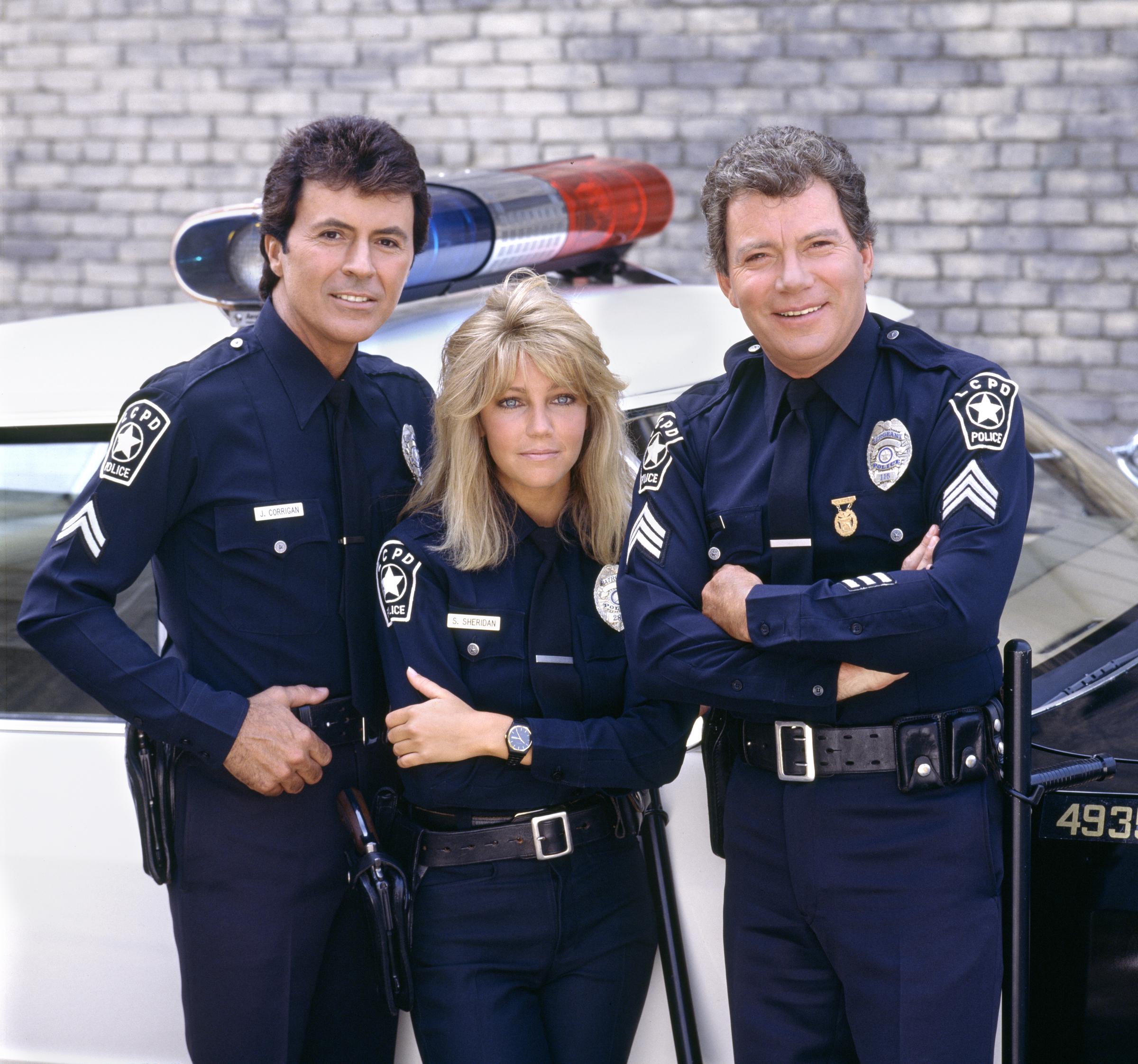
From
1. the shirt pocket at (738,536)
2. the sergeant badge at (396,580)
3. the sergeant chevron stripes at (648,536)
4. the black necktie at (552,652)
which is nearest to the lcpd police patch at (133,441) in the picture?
the sergeant badge at (396,580)

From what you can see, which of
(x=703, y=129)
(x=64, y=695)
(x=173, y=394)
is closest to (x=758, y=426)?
(x=173, y=394)

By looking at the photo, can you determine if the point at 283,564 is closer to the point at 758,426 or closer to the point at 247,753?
the point at 247,753

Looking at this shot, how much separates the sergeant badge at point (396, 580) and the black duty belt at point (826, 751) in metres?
0.56

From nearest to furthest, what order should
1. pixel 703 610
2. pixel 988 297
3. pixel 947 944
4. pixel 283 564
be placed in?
pixel 947 944 → pixel 703 610 → pixel 283 564 → pixel 988 297

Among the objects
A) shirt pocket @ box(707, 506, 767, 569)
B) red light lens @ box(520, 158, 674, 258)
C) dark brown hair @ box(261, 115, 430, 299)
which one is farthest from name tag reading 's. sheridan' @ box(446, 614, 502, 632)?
red light lens @ box(520, 158, 674, 258)

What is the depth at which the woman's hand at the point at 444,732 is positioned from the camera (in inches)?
73.2

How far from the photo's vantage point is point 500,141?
674 centimetres

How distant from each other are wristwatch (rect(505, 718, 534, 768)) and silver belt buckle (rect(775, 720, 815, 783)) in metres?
0.34

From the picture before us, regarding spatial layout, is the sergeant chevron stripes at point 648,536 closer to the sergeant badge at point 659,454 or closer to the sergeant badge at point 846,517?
the sergeant badge at point 659,454

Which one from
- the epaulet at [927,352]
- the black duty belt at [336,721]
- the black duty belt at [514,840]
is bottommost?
the black duty belt at [514,840]

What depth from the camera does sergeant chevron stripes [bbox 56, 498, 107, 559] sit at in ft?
6.35

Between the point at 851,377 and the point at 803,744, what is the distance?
53 centimetres

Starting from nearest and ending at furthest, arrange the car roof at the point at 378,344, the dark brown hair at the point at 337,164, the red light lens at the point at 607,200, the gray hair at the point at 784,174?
the gray hair at the point at 784,174
the dark brown hair at the point at 337,164
the car roof at the point at 378,344
the red light lens at the point at 607,200

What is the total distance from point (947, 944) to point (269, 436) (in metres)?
1.23
